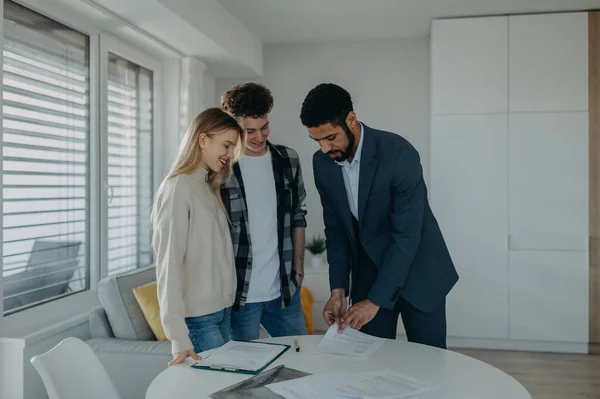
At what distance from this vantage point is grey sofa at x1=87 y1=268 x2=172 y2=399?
2.71 metres

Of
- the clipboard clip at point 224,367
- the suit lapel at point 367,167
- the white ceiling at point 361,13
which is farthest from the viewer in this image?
the white ceiling at point 361,13

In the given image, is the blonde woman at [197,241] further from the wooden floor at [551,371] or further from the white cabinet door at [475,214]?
the white cabinet door at [475,214]

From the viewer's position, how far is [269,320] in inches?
93.7

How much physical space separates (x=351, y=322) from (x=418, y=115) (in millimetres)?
3476

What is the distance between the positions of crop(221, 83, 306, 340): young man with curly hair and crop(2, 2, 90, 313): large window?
1198 mm

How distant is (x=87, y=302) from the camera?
11.0ft

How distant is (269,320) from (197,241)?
592mm

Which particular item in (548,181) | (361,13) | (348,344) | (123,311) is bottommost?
(123,311)

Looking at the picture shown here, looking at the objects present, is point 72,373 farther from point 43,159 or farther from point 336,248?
point 43,159

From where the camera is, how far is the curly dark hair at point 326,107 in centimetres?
195

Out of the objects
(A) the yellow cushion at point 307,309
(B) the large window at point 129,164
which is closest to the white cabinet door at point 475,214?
(A) the yellow cushion at point 307,309

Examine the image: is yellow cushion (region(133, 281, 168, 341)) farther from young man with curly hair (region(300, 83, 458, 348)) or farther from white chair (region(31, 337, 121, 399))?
white chair (region(31, 337, 121, 399))

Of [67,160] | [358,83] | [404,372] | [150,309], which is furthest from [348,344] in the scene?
[358,83]

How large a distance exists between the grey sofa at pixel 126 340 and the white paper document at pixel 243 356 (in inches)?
37.1
